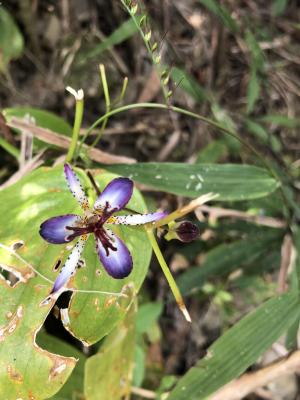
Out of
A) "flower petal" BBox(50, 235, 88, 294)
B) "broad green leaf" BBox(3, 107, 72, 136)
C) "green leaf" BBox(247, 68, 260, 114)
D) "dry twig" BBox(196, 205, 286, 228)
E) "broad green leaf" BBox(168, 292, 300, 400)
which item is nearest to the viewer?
"flower petal" BBox(50, 235, 88, 294)

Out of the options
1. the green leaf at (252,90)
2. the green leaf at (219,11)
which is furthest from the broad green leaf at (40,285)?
the green leaf at (252,90)

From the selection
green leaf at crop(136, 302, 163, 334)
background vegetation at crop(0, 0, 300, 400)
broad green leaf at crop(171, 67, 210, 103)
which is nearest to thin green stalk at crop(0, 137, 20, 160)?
background vegetation at crop(0, 0, 300, 400)

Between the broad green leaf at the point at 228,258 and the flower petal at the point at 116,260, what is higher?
the flower petal at the point at 116,260

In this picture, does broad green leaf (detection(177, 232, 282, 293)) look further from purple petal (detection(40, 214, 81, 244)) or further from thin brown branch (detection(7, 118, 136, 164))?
purple petal (detection(40, 214, 81, 244))

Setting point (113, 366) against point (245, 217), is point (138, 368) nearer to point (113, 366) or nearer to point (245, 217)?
point (113, 366)

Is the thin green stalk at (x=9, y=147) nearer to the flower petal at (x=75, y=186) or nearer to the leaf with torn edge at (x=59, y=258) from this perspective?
the leaf with torn edge at (x=59, y=258)

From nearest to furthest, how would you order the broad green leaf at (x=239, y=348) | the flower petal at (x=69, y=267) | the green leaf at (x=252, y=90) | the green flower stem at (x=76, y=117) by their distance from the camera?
the flower petal at (x=69, y=267) < the green flower stem at (x=76, y=117) < the broad green leaf at (x=239, y=348) < the green leaf at (x=252, y=90)

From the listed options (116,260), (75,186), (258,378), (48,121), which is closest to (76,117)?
(75,186)
